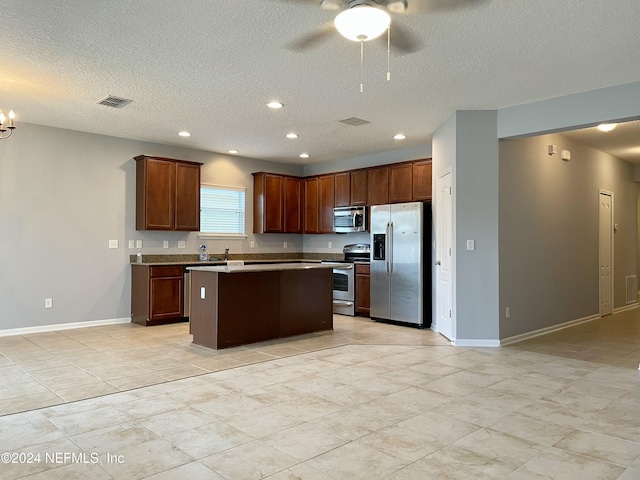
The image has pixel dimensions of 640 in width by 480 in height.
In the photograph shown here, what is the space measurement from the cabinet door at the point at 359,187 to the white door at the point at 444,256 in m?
1.81

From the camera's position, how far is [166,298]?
6723mm

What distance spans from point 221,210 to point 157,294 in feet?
6.79

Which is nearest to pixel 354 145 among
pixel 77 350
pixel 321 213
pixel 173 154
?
pixel 321 213

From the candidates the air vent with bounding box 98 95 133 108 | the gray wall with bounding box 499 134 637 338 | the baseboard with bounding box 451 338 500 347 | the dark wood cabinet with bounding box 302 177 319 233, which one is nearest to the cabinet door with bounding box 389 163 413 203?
the dark wood cabinet with bounding box 302 177 319 233

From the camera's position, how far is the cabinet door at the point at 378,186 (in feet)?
25.0

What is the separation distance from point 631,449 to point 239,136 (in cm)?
570

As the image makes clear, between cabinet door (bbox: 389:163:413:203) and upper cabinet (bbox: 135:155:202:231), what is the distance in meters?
3.08

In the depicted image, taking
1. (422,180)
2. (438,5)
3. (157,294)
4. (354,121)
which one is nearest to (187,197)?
(157,294)

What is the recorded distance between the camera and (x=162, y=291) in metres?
6.68

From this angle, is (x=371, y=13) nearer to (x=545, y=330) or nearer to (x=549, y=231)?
(x=549, y=231)

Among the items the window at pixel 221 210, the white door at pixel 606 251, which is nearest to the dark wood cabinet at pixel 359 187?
the window at pixel 221 210

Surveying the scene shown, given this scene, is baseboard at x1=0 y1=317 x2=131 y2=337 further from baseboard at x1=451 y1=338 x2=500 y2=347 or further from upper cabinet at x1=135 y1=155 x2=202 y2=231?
baseboard at x1=451 y1=338 x2=500 y2=347

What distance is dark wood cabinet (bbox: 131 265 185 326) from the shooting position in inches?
259

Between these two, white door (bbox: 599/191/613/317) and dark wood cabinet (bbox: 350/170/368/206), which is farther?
dark wood cabinet (bbox: 350/170/368/206)
